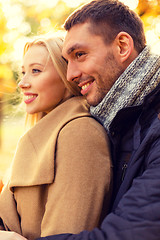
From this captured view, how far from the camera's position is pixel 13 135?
1277 centimetres

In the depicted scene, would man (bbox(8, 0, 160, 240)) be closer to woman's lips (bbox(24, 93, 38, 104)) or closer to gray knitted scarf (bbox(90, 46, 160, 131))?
gray knitted scarf (bbox(90, 46, 160, 131))

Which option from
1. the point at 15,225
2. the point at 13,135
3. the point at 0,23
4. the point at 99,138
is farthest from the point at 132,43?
the point at 13,135

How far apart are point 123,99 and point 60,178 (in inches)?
22.9

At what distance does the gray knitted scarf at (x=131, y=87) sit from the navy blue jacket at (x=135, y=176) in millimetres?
63

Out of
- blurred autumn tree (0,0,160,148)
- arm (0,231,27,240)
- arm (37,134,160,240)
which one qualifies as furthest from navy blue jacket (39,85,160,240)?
blurred autumn tree (0,0,160,148)

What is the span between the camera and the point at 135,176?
1.64 metres

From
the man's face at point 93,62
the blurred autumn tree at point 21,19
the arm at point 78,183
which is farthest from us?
the blurred autumn tree at point 21,19

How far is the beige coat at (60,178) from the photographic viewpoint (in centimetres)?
174

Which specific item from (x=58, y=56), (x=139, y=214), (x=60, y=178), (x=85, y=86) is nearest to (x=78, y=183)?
(x=60, y=178)

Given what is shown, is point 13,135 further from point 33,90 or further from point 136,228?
point 136,228

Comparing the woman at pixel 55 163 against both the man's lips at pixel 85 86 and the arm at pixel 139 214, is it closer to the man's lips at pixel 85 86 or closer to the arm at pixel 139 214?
the man's lips at pixel 85 86

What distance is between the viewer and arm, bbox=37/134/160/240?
139 centimetres

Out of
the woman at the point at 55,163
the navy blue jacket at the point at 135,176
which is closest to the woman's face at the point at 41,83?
the woman at the point at 55,163

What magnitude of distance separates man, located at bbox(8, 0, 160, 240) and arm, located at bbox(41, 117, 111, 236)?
85mm
